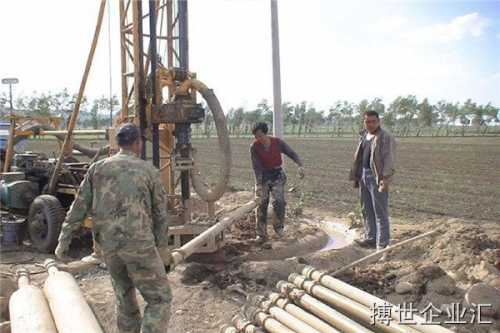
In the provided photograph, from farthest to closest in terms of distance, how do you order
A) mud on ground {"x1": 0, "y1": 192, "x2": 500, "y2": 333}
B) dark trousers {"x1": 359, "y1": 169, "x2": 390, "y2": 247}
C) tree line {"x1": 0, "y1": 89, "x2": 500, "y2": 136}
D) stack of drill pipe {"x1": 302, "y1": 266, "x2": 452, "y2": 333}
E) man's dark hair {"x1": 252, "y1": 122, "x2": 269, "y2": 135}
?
tree line {"x1": 0, "y1": 89, "x2": 500, "y2": 136} → man's dark hair {"x1": 252, "y1": 122, "x2": 269, "y2": 135} → dark trousers {"x1": 359, "y1": 169, "x2": 390, "y2": 247} → mud on ground {"x1": 0, "y1": 192, "x2": 500, "y2": 333} → stack of drill pipe {"x1": 302, "y1": 266, "x2": 452, "y2": 333}

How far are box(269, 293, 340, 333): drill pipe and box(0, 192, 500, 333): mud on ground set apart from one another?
64cm

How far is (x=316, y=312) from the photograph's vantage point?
4.20 metres

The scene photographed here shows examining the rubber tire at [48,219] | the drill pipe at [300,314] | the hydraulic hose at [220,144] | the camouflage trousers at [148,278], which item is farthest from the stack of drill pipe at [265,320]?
the rubber tire at [48,219]

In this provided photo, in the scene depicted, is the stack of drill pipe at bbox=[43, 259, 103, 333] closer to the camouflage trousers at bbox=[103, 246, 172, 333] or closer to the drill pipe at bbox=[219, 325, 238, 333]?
the camouflage trousers at bbox=[103, 246, 172, 333]

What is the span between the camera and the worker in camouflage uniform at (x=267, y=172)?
24.5 feet

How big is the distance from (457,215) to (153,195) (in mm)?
8363

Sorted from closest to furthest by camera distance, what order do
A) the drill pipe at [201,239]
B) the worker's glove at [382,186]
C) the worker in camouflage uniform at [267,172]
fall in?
the drill pipe at [201,239]
the worker's glove at [382,186]
the worker in camouflage uniform at [267,172]

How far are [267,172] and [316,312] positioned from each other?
3600mm

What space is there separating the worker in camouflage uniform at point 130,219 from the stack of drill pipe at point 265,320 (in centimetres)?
82

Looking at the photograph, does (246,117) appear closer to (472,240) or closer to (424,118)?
(424,118)

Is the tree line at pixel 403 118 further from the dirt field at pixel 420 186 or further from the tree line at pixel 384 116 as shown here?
the dirt field at pixel 420 186

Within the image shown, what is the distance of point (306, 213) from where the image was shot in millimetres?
10398

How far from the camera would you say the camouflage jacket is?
3875 mm

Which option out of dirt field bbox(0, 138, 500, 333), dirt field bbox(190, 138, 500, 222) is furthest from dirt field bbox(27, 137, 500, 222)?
dirt field bbox(0, 138, 500, 333)
